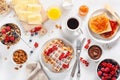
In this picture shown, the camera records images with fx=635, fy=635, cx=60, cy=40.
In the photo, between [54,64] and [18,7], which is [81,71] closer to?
[54,64]

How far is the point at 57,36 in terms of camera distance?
240 centimetres

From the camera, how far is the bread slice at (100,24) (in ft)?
7.84

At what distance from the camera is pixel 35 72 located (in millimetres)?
2369

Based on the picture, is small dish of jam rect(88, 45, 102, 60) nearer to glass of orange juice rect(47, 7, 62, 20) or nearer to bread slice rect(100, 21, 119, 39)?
bread slice rect(100, 21, 119, 39)

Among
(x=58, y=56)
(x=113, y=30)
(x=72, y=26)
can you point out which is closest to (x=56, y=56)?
(x=58, y=56)

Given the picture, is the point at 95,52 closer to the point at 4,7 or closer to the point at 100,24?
the point at 100,24

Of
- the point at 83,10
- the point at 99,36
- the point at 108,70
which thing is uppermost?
the point at 83,10

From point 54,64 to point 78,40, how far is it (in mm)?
128

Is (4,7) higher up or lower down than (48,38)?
higher up

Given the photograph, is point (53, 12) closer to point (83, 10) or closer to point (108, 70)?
point (83, 10)

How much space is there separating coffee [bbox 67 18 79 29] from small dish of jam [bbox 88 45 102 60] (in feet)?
0.36

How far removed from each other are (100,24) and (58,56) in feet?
0.66

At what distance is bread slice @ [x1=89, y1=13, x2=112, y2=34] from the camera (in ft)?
7.84

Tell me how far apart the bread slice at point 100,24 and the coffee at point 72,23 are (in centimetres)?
7
